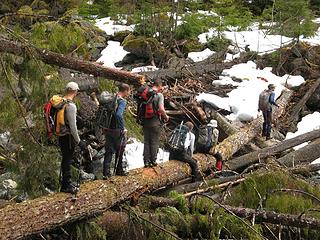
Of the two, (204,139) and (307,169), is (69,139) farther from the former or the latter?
(307,169)

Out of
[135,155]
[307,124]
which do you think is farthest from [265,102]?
[135,155]

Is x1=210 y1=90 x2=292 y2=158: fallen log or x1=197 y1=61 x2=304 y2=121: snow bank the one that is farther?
x1=197 y1=61 x2=304 y2=121: snow bank

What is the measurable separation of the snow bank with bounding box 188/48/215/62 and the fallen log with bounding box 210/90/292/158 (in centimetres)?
584

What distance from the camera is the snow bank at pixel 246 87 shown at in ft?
44.4

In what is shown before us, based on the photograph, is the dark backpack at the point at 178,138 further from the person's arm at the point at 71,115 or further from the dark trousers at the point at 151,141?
the person's arm at the point at 71,115

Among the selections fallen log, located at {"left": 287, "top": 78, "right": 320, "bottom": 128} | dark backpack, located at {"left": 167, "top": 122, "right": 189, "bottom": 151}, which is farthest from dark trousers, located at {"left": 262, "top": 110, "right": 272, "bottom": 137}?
dark backpack, located at {"left": 167, "top": 122, "right": 189, "bottom": 151}

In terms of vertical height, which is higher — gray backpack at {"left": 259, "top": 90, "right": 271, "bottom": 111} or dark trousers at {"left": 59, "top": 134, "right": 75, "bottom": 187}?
dark trousers at {"left": 59, "top": 134, "right": 75, "bottom": 187}

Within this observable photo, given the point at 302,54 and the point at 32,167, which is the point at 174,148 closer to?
the point at 32,167

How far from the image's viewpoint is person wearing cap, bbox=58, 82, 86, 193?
611 centimetres

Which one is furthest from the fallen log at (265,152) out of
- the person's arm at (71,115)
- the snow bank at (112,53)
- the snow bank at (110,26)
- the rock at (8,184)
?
the snow bank at (110,26)

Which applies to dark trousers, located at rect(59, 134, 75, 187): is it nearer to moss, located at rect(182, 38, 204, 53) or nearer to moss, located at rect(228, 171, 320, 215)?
moss, located at rect(228, 171, 320, 215)

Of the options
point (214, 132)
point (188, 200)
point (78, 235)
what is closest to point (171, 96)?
point (214, 132)

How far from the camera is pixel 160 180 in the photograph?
8.34 metres

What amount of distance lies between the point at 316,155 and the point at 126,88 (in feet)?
16.8
